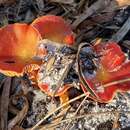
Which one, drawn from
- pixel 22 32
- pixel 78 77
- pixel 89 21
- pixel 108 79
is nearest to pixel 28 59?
pixel 22 32

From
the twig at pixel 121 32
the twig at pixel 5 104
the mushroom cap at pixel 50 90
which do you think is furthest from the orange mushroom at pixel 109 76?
the twig at pixel 5 104

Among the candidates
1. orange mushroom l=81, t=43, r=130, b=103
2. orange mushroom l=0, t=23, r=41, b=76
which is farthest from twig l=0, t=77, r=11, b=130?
orange mushroom l=81, t=43, r=130, b=103

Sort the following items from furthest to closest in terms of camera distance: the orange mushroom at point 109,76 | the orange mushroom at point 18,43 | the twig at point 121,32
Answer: the twig at point 121,32, the orange mushroom at point 18,43, the orange mushroom at point 109,76

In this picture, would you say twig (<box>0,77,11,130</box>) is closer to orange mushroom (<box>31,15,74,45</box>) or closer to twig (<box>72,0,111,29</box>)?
orange mushroom (<box>31,15,74,45</box>)

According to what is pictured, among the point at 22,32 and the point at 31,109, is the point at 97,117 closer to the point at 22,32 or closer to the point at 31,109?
the point at 31,109

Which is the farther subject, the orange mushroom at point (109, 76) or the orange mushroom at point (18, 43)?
the orange mushroom at point (18, 43)

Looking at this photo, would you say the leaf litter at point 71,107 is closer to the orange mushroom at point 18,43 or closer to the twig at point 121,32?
the twig at point 121,32
